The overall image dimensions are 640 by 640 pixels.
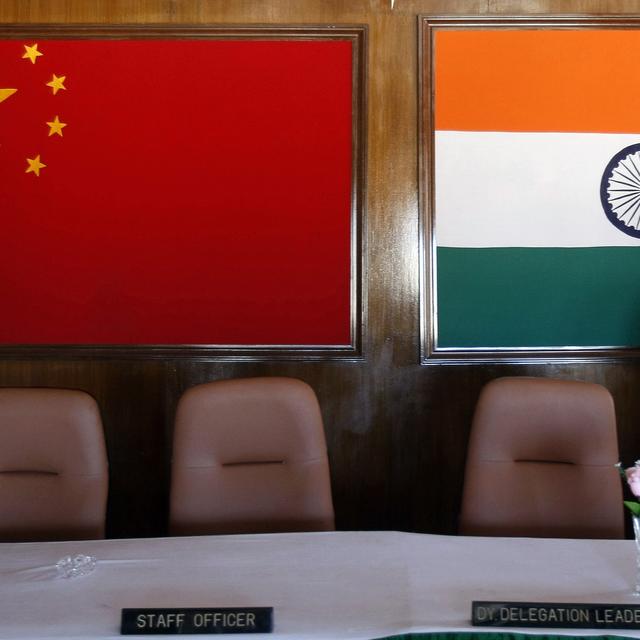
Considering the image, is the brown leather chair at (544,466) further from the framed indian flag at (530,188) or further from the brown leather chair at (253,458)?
the framed indian flag at (530,188)

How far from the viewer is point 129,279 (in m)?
2.59

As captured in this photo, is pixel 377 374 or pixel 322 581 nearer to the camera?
pixel 322 581

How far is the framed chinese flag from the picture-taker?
2570 mm

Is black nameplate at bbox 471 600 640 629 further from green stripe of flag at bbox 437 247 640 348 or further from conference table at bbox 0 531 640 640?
green stripe of flag at bbox 437 247 640 348

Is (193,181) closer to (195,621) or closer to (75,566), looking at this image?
(75,566)

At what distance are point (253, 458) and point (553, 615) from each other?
0.97 meters

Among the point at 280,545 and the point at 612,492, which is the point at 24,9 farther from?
the point at 612,492

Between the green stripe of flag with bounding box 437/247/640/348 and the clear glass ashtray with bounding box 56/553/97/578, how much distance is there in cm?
157

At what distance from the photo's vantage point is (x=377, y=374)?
8.58ft

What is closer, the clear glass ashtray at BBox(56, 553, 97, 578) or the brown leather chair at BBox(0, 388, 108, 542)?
the clear glass ashtray at BBox(56, 553, 97, 578)

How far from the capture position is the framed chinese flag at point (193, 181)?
8.43ft

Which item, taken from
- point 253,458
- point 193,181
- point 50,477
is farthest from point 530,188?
point 50,477

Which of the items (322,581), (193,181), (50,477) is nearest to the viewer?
(322,581)

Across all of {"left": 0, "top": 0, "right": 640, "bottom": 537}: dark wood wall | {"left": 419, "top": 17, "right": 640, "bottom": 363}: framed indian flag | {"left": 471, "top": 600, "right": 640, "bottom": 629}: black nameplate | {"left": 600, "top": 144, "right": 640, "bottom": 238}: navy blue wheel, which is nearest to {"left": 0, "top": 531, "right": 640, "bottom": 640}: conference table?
{"left": 471, "top": 600, "right": 640, "bottom": 629}: black nameplate
